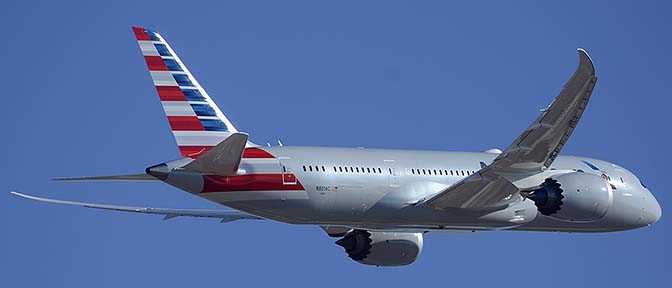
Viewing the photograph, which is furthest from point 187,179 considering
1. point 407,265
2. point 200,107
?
point 407,265

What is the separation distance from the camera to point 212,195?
41438 mm

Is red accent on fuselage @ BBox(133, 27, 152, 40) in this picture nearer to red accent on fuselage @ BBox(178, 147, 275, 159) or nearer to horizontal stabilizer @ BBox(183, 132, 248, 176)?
red accent on fuselage @ BBox(178, 147, 275, 159)

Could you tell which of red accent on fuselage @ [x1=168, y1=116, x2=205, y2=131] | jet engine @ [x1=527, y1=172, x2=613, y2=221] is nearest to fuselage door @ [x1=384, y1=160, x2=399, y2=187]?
jet engine @ [x1=527, y1=172, x2=613, y2=221]

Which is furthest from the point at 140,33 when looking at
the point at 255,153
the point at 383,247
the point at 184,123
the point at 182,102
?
the point at 383,247

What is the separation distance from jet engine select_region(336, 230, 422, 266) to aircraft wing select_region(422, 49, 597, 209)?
4870 millimetres

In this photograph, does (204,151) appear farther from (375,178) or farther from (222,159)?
(375,178)

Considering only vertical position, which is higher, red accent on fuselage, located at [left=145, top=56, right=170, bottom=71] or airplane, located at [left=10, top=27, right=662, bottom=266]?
red accent on fuselage, located at [left=145, top=56, right=170, bottom=71]

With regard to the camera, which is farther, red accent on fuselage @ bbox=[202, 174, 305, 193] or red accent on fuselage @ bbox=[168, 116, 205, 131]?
red accent on fuselage @ bbox=[168, 116, 205, 131]

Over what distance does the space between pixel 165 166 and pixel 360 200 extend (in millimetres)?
7012

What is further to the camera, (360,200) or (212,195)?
(360,200)

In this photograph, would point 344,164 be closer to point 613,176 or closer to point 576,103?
point 576,103

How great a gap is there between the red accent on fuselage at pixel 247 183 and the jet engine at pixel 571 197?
8.08 meters

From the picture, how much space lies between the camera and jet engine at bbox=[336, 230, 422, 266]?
5016 cm

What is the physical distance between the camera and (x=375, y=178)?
4469 centimetres
